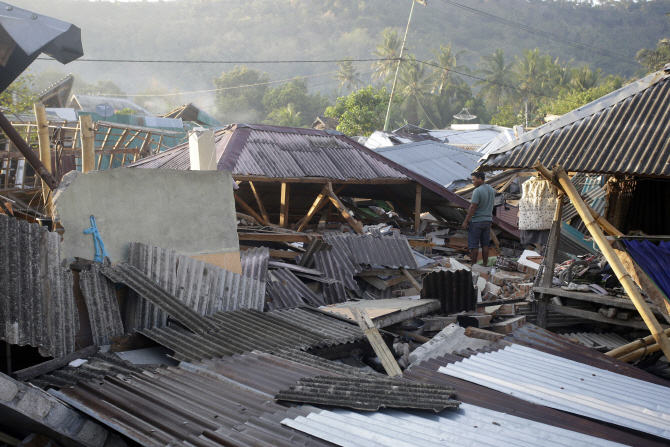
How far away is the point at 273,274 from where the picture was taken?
7.50m

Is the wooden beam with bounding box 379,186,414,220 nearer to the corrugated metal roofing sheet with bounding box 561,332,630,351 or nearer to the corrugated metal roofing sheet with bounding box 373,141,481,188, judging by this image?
the corrugated metal roofing sheet with bounding box 373,141,481,188

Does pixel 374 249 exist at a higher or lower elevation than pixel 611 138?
lower

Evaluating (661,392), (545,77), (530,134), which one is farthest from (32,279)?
(545,77)

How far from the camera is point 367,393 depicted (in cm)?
361

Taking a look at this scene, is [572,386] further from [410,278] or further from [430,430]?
[410,278]

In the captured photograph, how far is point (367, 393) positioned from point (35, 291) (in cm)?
276

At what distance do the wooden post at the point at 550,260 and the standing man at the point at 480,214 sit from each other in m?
3.20

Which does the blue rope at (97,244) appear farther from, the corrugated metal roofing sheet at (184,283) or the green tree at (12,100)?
the green tree at (12,100)

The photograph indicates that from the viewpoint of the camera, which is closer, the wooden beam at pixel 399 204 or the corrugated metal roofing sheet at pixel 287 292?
the corrugated metal roofing sheet at pixel 287 292

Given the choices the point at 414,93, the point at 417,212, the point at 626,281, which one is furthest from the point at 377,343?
the point at 414,93

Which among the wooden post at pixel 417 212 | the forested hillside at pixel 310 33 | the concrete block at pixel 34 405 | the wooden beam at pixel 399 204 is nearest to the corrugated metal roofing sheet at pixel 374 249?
the wooden post at pixel 417 212

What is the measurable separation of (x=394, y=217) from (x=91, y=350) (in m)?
10.9

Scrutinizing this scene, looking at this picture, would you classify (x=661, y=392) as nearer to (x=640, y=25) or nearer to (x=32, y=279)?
(x=32, y=279)

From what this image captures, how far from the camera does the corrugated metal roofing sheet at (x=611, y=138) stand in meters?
6.50
